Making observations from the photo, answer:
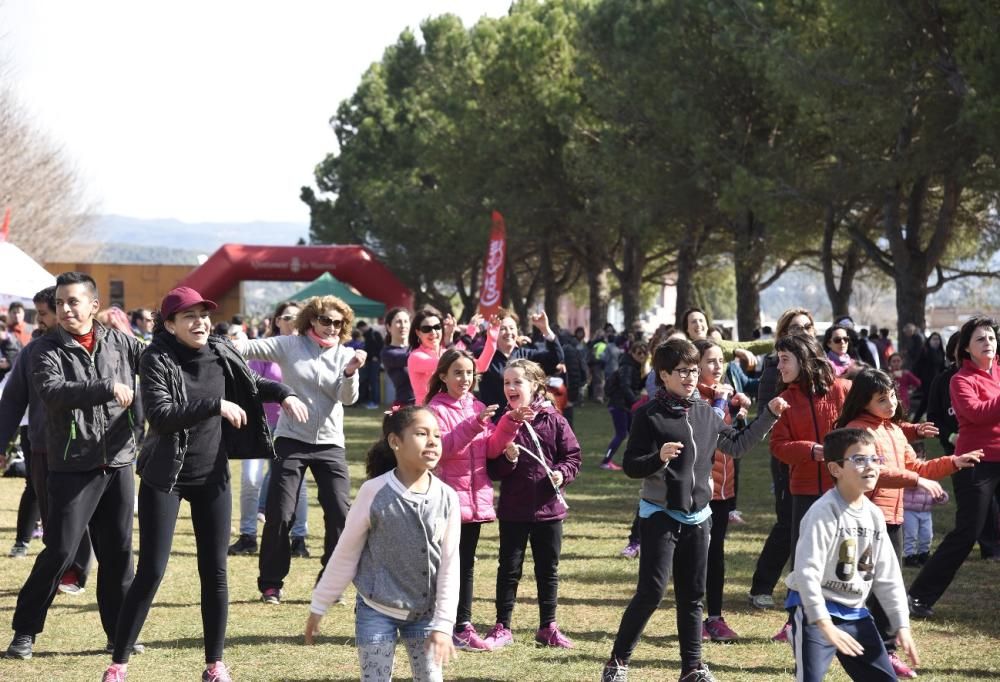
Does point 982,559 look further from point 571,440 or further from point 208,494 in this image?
point 208,494

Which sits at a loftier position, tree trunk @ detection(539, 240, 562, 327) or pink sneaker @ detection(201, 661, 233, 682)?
tree trunk @ detection(539, 240, 562, 327)

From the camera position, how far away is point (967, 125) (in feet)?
67.8

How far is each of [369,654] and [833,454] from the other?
188 cm

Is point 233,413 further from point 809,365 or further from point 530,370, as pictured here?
point 809,365

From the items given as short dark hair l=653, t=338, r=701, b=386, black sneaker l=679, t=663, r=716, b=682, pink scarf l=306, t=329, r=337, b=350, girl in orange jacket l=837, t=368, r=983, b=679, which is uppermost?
pink scarf l=306, t=329, r=337, b=350

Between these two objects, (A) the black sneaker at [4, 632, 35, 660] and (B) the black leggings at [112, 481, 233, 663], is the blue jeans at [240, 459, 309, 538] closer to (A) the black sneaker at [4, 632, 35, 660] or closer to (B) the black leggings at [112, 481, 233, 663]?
(A) the black sneaker at [4, 632, 35, 660]

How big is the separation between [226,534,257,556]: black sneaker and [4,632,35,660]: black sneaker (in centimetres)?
340

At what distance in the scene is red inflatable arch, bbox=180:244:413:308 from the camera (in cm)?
4362

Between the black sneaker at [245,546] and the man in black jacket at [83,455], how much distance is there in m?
3.47

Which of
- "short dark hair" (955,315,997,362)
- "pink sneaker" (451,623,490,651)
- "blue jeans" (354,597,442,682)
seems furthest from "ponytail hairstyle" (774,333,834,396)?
"blue jeans" (354,597,442,682)

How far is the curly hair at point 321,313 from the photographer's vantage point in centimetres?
809

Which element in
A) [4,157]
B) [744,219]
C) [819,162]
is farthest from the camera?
[4,157]

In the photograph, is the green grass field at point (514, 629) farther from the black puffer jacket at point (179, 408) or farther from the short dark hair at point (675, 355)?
the short dark hair at point (675, 355)

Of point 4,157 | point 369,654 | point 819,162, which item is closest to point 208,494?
point 369,654
